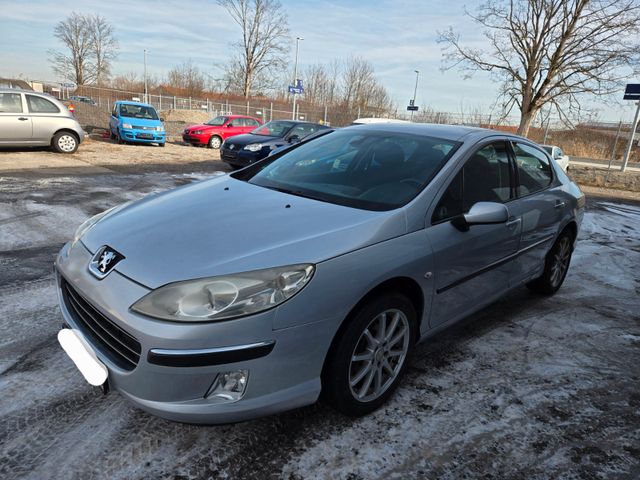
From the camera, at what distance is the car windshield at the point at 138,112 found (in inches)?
645

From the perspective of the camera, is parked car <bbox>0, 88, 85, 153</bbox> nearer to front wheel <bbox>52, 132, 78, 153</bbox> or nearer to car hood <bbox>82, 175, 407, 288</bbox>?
front wheel <bbox>52, 132, 78, 153</bbox>

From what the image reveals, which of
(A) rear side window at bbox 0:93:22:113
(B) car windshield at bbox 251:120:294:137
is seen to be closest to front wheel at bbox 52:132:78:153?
(A) rear side window at bbox 0:93:22:113

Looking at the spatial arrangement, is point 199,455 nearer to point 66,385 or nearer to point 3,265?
point 66,385

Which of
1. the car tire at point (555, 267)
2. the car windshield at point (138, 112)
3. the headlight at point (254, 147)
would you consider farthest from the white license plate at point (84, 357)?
the car windshield at point (138, 112)

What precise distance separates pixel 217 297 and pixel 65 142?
12482mm

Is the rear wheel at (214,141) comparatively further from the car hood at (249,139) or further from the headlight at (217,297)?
the headlight at (217,297)

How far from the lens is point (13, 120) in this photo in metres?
10.9

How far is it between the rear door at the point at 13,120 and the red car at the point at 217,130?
724 cm

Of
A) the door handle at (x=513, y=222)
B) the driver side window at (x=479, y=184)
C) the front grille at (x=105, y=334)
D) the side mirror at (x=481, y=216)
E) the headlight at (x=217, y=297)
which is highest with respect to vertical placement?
the driver side window at (x=479, y=184)

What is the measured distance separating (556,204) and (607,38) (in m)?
18.7

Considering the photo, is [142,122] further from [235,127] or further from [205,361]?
[205,361]

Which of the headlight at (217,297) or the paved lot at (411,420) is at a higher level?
the headlight at (217,297)

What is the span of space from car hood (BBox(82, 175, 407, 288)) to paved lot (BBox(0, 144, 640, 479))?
869mm

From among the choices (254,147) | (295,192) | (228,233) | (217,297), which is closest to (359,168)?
(295,192)
